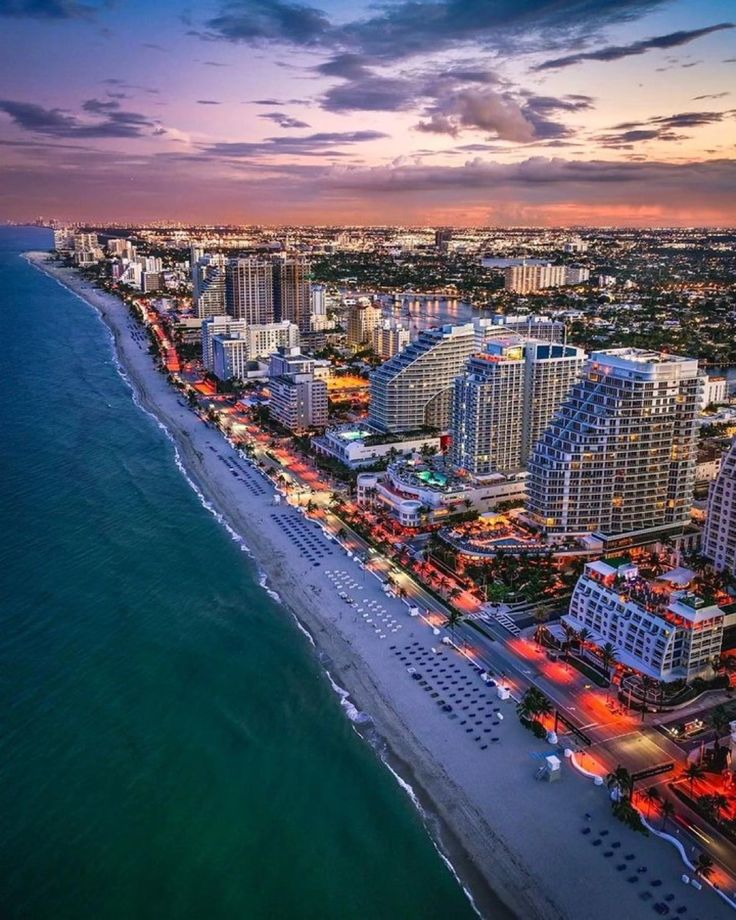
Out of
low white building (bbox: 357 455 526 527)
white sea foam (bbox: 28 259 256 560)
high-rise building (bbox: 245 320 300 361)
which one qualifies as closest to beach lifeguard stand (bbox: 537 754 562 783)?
white sea foam (bbox: 28 259 256 560)

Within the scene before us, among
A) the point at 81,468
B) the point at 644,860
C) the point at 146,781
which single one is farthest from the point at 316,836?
the point at 81,468

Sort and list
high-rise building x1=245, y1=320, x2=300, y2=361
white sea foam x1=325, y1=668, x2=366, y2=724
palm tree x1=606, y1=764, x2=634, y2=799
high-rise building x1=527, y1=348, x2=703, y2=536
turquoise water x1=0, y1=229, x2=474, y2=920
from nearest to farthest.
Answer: turquoise water x1=0, y1=229, x2=474, y2=920, palm tree x1=606, y1=764, x2=634, y2=799, white sea foam x1=325, y1=668, x2=366, y2=724, high-rise building x1=527, y1=348, x2=703, y2=536, high-rise building x1=245, y1=320, x2=300, y2=361

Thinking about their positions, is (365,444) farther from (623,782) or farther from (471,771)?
(623,782)

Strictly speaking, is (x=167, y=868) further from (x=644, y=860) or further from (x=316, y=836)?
(x=644, y=860)

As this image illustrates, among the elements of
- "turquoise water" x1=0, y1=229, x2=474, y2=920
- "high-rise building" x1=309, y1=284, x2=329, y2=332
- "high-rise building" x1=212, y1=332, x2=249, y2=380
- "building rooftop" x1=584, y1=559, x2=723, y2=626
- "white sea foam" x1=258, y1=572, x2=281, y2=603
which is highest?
"high-rise building" x1=309, y1=284, x2=329, y2=332

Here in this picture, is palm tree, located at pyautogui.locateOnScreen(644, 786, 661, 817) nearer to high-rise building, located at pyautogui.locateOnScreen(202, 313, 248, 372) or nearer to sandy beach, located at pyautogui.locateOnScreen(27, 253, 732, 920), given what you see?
sandy beach, located at pyautogui.locateOnScreen(27, 253, 732, 920)

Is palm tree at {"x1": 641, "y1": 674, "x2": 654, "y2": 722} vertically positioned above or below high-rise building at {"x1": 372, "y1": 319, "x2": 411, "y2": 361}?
below

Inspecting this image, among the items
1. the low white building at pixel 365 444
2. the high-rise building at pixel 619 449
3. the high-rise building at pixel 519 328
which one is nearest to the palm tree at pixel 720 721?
the high-rise building at pixel 619 449
